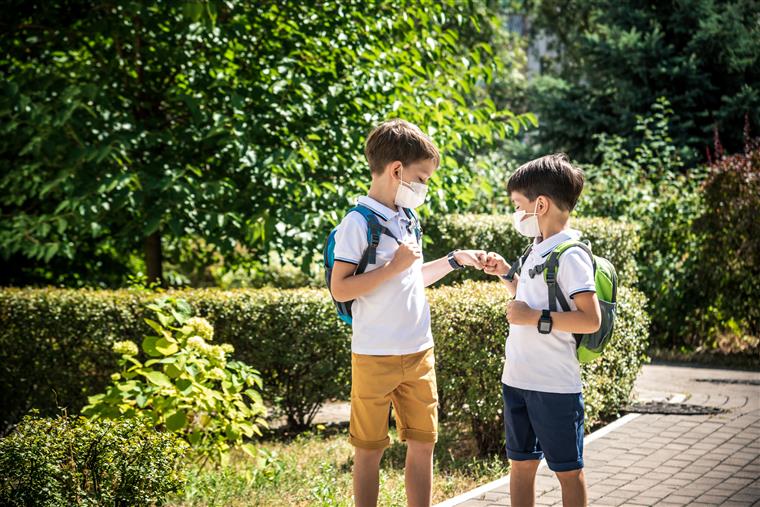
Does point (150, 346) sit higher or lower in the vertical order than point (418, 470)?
higher

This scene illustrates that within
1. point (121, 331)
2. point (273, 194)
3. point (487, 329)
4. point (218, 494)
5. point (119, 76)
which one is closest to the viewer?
point (218, 494)

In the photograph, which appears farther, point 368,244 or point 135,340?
point 135,340

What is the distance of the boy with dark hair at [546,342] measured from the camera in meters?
3.25

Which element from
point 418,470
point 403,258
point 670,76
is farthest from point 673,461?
point 670,76

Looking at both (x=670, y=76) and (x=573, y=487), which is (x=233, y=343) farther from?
(x=670, y=76)

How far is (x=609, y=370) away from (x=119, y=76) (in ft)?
17.3

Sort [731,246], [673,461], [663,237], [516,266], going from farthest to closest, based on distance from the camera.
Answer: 1. [663,237]
2. [731,246]
3. [673,461]
4. [516,266]

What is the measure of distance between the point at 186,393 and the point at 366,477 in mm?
1702

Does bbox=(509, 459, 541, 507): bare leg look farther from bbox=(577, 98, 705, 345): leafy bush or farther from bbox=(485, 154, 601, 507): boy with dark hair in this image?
bbox=(577, 98, 705, 345): leafy bush

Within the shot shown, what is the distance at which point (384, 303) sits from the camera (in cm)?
343

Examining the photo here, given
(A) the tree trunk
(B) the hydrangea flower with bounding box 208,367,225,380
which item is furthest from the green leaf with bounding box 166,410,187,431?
(A) the tree trunk

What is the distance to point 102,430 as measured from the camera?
3811 millimetres

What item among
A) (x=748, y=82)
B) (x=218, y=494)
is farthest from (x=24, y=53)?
(x=748, y=82)

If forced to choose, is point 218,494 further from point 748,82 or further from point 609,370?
point 748,82
